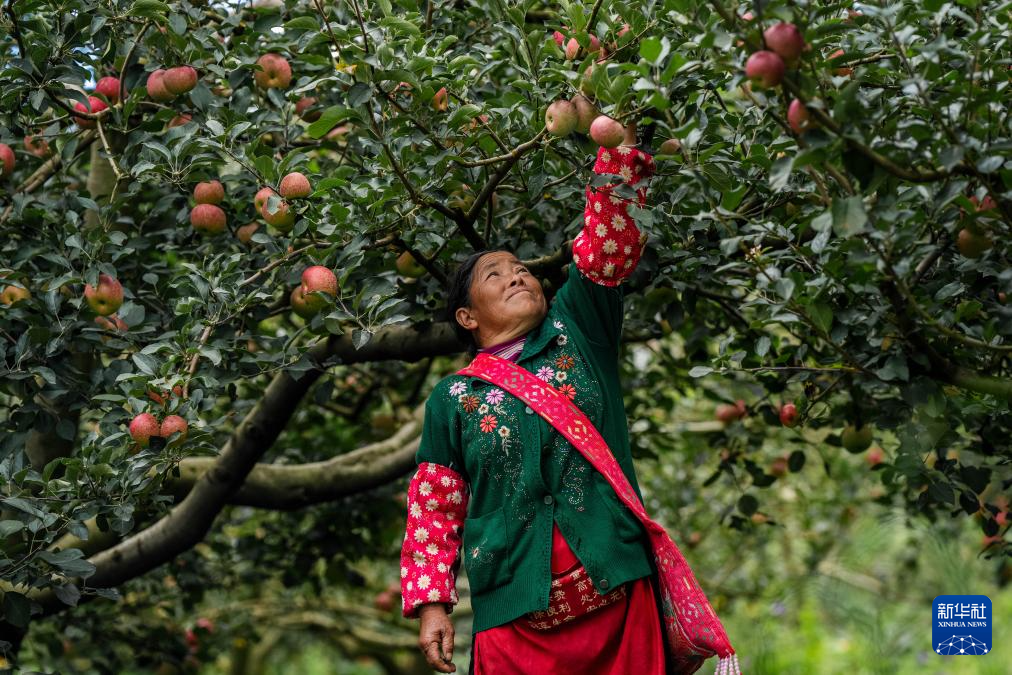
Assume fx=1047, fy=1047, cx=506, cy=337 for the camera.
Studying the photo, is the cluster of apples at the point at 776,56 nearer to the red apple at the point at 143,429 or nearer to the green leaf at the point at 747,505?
the red apple at the point at 143,429

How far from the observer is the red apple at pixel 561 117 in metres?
1.89

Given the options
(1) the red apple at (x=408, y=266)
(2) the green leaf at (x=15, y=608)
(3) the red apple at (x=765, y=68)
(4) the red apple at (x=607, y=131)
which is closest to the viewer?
(3) the red apple at (x=765, y=68)

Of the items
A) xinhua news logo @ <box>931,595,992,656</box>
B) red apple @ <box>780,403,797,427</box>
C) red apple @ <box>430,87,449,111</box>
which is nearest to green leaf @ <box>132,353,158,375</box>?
red apple @ <box>430,87,449,111</box>

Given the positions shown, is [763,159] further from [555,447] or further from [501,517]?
[501,517]

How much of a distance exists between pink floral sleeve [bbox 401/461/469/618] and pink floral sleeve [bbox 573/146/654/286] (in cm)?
50

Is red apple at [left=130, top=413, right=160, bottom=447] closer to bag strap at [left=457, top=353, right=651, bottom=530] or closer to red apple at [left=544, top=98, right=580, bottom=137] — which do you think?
bag strap at [left=457, top=353, right=651, bottom=530]

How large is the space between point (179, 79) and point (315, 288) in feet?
2.18

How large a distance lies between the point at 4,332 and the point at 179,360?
Result: 1.76ft

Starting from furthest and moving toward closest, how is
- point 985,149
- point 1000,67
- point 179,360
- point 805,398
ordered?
1. point 805,398
2. point 179,360
3. point 1000,67
4. point 985,149

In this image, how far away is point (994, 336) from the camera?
6.16ft

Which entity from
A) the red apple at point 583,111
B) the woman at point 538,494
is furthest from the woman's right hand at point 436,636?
the red apple at point 583,111

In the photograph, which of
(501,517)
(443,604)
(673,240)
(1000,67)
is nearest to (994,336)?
(1000,67)

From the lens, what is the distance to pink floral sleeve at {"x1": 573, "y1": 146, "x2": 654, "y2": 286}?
6.36ft

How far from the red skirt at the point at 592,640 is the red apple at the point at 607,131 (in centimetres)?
69
